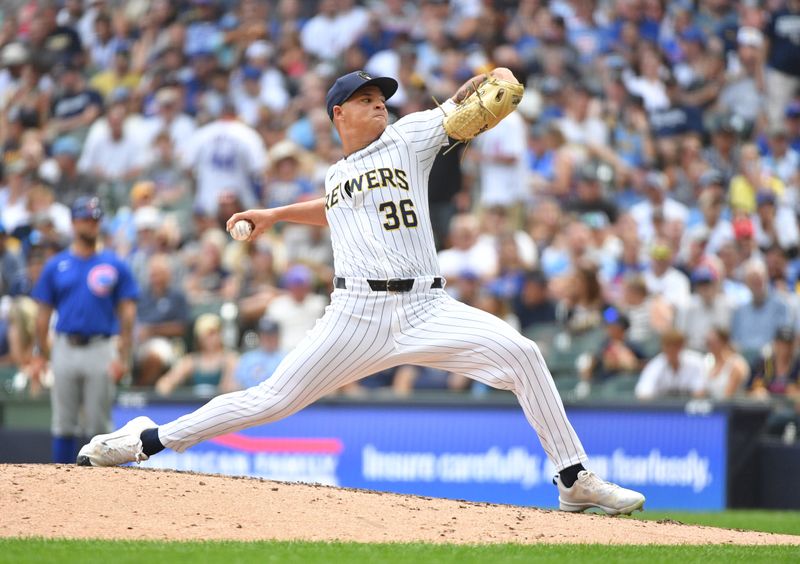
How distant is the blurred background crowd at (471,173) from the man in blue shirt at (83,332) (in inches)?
86.6

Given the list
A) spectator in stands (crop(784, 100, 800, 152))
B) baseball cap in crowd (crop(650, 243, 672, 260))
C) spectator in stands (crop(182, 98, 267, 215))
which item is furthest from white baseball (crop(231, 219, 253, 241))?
spectator in stands (crop(784, 100, 800, 152))

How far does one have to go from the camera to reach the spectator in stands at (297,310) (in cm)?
1287

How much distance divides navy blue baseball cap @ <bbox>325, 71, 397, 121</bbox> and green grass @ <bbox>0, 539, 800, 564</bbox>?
2.13 metres

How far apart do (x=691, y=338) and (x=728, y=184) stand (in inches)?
114

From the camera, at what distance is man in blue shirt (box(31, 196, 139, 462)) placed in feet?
33.4

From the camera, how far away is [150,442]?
6766 millimetres

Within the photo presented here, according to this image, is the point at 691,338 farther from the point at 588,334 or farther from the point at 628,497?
the point at 628,497

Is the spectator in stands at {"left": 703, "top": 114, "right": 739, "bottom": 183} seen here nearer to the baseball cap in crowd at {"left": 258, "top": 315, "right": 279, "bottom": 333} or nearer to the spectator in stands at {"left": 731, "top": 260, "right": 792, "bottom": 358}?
the spectator in stands at {"left": 731, "top": 260, "right": 792, "bottom": 358}

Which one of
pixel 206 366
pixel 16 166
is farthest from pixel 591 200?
pixel 16 166

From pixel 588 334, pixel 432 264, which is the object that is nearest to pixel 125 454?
pixel 432 264

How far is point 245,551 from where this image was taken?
561 centimetres

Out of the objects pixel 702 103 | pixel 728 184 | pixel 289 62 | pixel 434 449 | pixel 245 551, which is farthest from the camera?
pixel 289 62

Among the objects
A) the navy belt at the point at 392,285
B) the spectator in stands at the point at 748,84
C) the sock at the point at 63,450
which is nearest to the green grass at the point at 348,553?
the navy belt at the point at 392,285

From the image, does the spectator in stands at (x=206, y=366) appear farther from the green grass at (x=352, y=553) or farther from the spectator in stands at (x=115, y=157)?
the green grass at (x=352, y=553)
